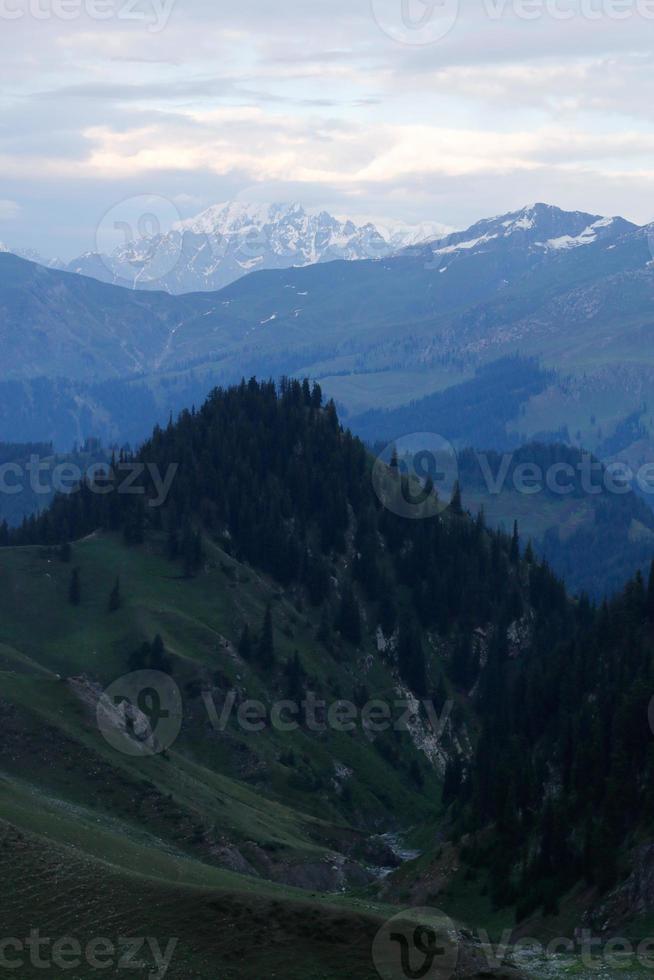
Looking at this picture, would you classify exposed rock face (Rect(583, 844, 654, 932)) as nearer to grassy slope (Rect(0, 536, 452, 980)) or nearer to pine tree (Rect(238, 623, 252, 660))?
grassy slope (Rect(0, 536, 452, 980))

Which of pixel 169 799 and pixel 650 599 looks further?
pixel 650 599

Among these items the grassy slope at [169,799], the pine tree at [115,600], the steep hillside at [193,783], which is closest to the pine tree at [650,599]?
the steep hillside at [193,783]

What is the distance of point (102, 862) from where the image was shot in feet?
261

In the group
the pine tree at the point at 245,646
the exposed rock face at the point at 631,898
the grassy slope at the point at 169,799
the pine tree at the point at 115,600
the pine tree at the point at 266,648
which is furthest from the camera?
the pine tree at the point at 266,648

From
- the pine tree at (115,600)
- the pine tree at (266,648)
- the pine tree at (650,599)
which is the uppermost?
the pine tree at (650,599)

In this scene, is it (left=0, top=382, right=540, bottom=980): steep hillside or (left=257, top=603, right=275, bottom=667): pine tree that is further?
(left=257, top=603, right=275, bottom=667): pine tree

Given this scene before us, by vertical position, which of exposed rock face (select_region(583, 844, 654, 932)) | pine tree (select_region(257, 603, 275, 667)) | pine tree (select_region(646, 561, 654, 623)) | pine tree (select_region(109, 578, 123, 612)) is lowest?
exposed rock face (select_region(583, 844, 654, 932))

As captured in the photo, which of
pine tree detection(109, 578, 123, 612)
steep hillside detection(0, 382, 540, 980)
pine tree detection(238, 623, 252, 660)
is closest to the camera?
steep hillside detection(0, 382, 540, 980)

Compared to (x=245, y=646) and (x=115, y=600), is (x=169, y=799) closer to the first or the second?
(x=245, y=646)

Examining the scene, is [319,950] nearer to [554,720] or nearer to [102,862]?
[102,862]

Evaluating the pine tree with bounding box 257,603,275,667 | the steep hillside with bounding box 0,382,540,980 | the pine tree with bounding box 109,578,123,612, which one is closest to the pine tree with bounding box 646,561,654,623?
the steep hillside with bounding box 0,382,540,980

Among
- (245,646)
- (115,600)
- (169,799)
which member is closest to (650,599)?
(169,799)

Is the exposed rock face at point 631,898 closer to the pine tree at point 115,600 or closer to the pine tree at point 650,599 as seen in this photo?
the pine tree at point 650,599

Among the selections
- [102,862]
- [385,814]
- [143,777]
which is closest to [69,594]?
[385,814]
